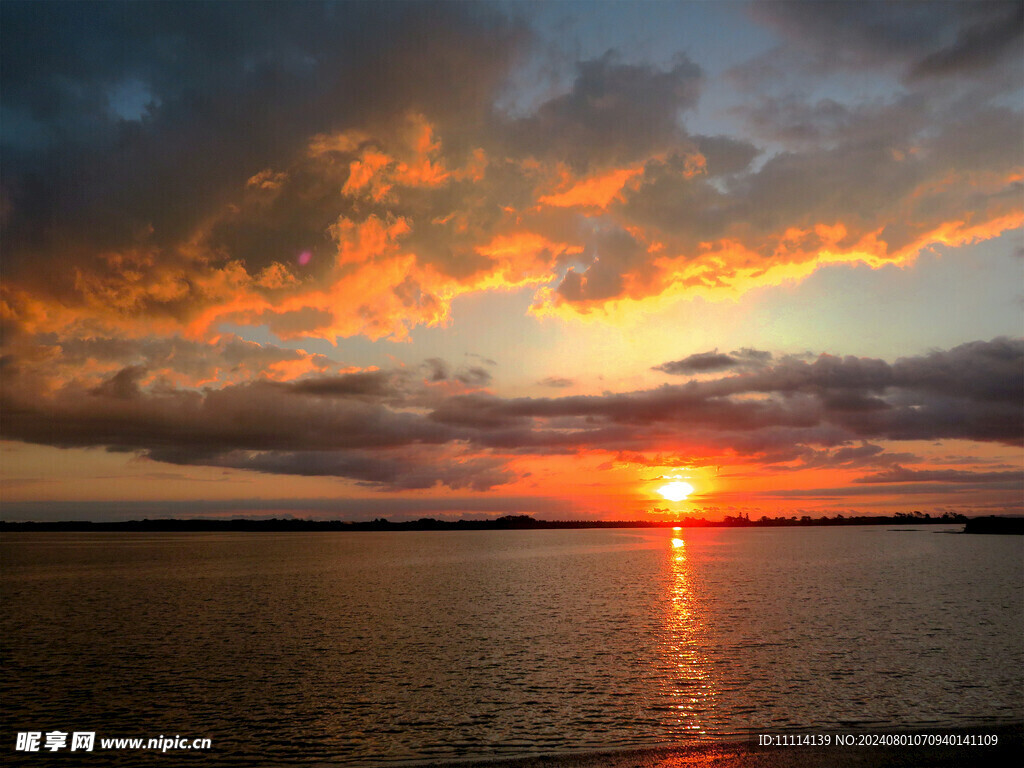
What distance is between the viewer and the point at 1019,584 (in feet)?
270

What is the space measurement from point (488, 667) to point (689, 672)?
35.5 ft

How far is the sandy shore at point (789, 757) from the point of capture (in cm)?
2075

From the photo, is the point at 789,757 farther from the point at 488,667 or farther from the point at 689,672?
the point at 488,667

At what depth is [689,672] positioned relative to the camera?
35656 millimetres

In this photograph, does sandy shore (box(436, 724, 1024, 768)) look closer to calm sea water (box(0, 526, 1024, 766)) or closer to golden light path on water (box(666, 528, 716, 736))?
calm sea water (box(0, 526, 1024, 766))

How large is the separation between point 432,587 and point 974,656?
191 ft

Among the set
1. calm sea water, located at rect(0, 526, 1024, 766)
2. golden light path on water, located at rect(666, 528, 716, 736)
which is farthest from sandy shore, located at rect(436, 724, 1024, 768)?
golden light path on water, located at rect(666, 528, 716, 736)

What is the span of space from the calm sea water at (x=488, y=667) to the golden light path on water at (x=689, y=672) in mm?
164

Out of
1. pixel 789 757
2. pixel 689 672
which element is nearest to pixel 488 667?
pixel 689 672

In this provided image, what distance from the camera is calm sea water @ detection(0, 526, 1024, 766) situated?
26.3 m

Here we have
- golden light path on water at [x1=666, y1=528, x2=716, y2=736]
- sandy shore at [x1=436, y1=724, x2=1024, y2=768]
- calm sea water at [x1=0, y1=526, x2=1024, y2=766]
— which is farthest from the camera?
golden light path on water at [x1=666, y1=528, x2=716, y2=736]

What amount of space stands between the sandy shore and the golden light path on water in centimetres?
340

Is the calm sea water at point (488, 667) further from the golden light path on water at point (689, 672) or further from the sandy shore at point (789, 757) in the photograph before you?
the sandy shore at point (789, 757)

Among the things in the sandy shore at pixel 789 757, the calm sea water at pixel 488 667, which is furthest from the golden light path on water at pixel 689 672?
the sandy shore at pixel 789 757
